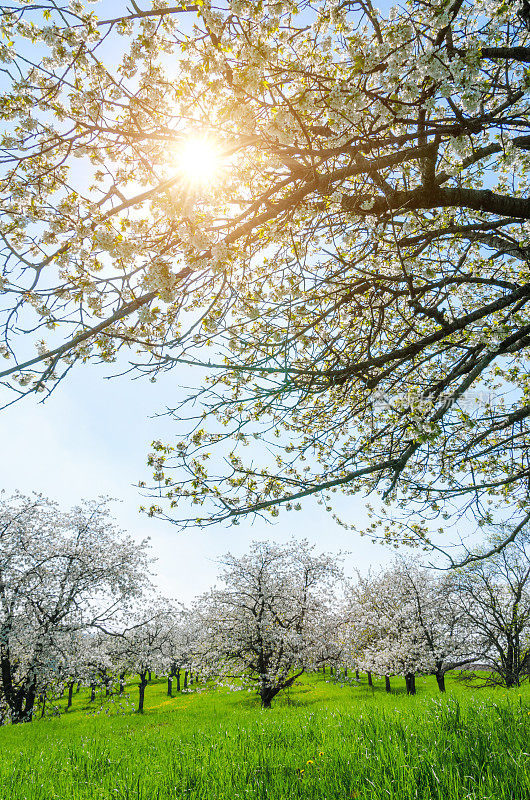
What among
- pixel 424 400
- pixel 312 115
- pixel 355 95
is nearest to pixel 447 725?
pixel 424 400

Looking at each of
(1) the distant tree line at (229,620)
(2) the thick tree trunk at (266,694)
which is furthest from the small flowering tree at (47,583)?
(2) the thick tree trunk at (266,694)

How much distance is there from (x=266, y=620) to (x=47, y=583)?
30.5ft

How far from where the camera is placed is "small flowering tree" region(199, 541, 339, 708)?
16.2m

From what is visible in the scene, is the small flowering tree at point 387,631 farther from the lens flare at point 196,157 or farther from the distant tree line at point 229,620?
the lens flare at point 196,157

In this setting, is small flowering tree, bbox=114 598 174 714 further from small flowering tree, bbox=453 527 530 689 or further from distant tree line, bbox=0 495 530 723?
small flowering tree, bbox=453 527 530 689

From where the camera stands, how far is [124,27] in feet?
11.0

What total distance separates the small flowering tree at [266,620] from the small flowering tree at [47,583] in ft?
14.0

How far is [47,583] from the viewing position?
1670cm

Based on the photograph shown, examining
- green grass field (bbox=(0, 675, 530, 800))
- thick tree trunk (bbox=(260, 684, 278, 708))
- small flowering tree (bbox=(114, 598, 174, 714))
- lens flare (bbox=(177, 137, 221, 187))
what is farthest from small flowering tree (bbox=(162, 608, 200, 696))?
lens flare (bbox=(177, 137, 221, 187))

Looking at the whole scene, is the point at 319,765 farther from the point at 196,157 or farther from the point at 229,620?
the point at 229,620

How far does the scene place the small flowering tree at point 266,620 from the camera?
1620cm

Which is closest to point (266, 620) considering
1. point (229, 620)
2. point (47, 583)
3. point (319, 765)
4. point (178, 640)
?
point (229, 620)

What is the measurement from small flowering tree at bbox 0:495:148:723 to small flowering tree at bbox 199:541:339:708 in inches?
168

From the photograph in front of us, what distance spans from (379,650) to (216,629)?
1199 centimetres
